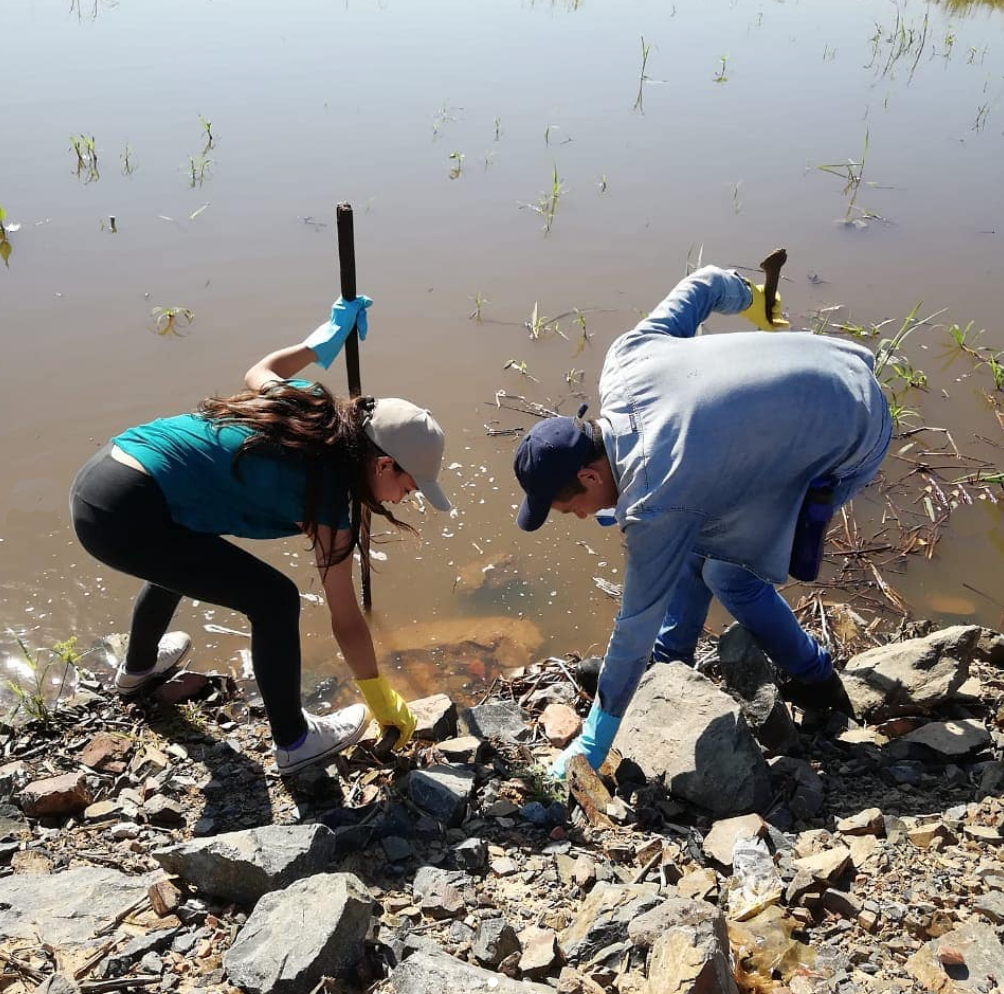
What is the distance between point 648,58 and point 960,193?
4395mm

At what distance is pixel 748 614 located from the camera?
3.24 m

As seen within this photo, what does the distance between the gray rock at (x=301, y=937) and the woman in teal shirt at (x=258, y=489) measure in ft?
2.69

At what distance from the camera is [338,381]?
5.66 m

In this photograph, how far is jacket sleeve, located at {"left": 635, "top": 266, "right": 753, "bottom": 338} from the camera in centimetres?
293

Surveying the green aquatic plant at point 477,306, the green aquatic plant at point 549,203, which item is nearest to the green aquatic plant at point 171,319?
the green aquatic plant at point 477,306

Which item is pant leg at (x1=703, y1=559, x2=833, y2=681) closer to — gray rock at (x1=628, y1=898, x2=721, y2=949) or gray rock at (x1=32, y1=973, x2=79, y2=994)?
gray rock at (x1=628, y1=898, x2=721, y2=949)

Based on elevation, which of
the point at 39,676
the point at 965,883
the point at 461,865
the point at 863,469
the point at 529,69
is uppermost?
the point at 529,69

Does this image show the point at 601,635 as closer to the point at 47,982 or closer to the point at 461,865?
the point at 461,865

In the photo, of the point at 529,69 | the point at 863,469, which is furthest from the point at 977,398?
the point at 529,69

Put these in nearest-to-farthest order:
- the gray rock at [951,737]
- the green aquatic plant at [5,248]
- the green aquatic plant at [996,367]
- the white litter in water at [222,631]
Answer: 1. the gray rock at [951,737]
2. the white litter in water at [222,631]
3. the green aquatic plant at [996,367]
4. the green aquatic plant at [5,248]

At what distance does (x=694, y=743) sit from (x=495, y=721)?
84cm

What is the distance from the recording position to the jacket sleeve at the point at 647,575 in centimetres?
252

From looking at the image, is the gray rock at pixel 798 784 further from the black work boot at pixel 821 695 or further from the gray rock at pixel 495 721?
the gray rock at pixel 495 721

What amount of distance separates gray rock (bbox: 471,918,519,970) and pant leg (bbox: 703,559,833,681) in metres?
1.38
